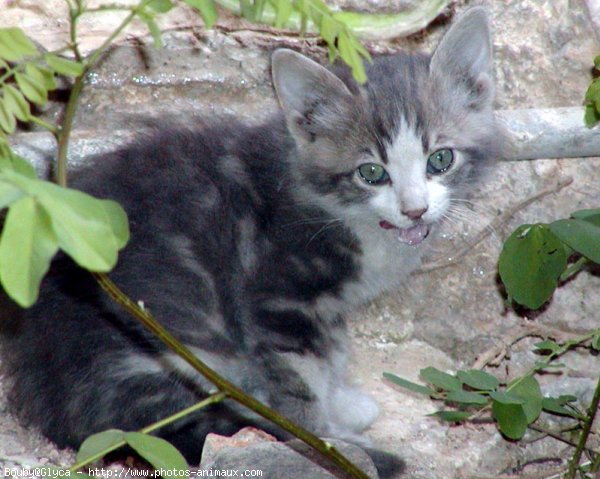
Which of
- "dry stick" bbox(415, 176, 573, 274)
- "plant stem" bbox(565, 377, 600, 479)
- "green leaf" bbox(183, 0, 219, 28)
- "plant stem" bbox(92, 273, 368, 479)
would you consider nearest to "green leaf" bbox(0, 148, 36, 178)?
"plant stem" bbox(92, 273, 368, 479)

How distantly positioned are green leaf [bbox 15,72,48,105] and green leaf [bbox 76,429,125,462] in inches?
20.2

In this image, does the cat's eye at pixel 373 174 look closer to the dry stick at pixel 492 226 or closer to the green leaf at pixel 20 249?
the dry stick at pixel 492 226

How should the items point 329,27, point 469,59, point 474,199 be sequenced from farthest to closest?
point 474,199
point 469,59
point 329,27

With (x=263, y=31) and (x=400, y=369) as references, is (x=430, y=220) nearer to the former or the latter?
(x=400, y=369)

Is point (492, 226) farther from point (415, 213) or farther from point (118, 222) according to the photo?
point (118, 222)

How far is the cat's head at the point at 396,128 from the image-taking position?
2.23 meters

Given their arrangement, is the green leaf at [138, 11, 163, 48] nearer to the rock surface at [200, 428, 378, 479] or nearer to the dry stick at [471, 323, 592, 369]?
the rock surface at [200, 428, 378, 479]

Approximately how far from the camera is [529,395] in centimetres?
209

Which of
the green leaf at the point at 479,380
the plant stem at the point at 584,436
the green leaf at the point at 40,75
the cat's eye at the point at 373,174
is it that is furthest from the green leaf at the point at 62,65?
the plant stem at the point at 584,436

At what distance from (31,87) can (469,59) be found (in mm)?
1450

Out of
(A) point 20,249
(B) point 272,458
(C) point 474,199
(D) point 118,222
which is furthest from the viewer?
(C) point 474,199

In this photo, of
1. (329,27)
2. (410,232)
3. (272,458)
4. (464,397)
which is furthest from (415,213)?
(329,27)

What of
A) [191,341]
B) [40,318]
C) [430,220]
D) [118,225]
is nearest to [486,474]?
[430,220]

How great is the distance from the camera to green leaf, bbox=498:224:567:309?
2.22 meters
